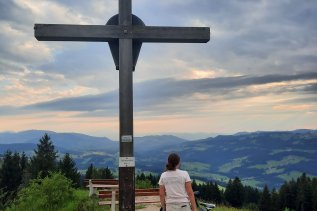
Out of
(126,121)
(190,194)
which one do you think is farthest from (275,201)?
(126,121)

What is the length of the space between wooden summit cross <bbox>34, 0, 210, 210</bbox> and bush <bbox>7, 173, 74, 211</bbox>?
26.3 feet

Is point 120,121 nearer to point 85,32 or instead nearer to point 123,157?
point 123,157

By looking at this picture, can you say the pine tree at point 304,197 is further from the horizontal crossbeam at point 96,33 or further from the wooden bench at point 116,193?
the horizontal crossbeam at point 96,33

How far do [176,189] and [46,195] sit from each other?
28.8ft

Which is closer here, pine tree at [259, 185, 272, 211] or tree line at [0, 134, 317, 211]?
tree line at [0, 134, 317, 211]

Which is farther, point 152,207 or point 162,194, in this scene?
point 152,207

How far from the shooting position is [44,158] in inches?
3024

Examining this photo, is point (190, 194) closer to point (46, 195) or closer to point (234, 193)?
point (46, 195)

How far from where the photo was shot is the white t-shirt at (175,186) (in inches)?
297

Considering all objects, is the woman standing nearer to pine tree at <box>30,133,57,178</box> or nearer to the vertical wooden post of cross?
the vertical wooden post of cross

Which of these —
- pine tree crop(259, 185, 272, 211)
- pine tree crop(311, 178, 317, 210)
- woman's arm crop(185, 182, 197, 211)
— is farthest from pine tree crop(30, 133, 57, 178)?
→ woman's arm crop(185, 182, 197, 211)

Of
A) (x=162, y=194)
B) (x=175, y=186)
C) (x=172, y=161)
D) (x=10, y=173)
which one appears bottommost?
(x=10, y=173)

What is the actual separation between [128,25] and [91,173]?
8105 centimetres

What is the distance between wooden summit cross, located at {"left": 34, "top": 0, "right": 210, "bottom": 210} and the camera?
7.80 meters
